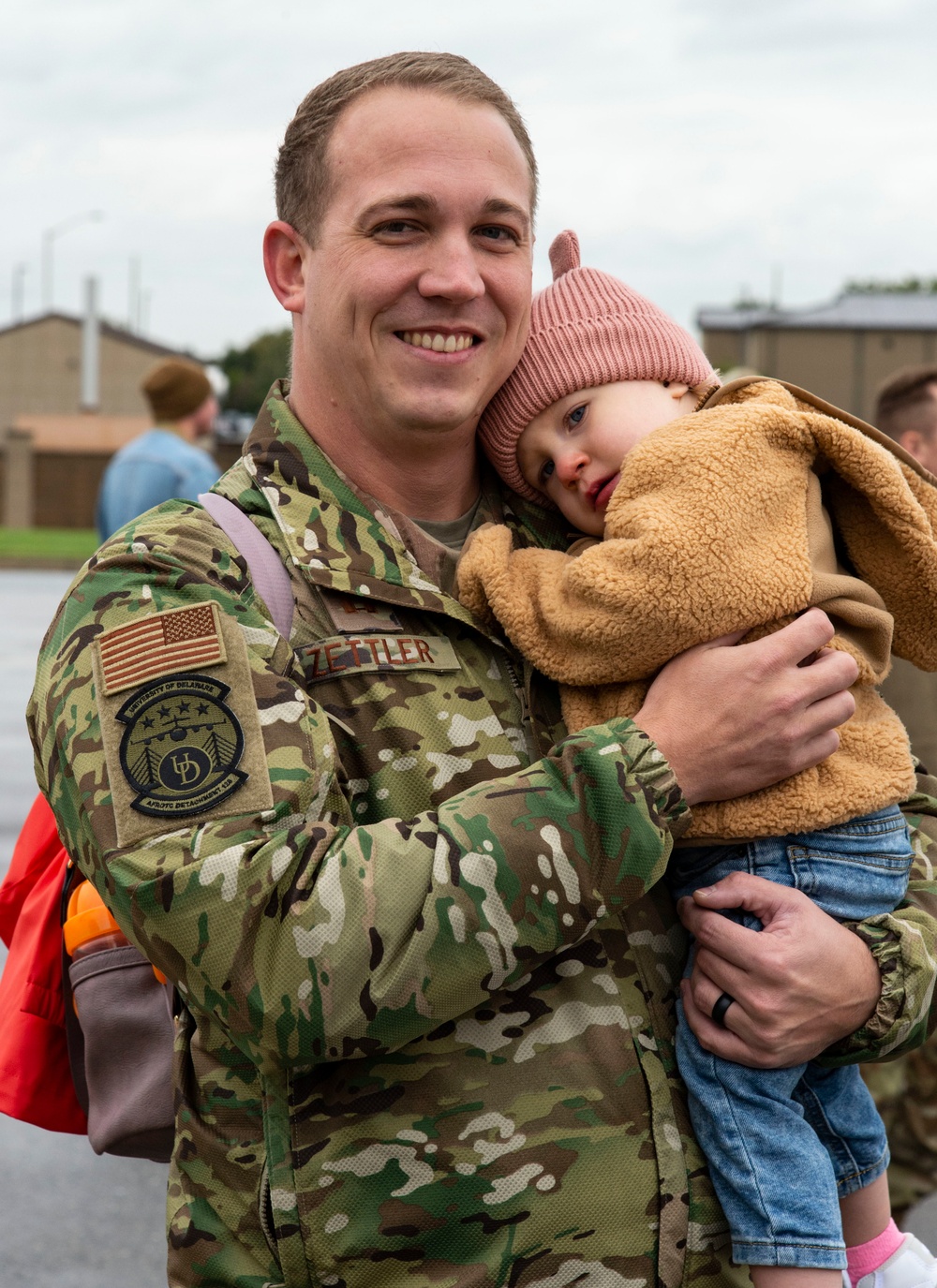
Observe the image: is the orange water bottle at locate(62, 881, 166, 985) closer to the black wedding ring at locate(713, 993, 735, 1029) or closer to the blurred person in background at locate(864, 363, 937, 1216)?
the black wedding ring at locate(713, 993, 735, 1029)

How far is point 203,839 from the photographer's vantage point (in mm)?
1739

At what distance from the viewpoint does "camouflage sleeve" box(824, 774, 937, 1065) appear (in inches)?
81.0

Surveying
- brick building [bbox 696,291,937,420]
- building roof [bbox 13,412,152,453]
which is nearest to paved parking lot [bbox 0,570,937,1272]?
building roof [bbox 13,412,152,453]

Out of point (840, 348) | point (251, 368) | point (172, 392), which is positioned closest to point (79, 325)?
point (251, 368)

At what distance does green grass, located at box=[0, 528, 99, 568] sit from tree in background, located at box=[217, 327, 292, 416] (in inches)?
1095

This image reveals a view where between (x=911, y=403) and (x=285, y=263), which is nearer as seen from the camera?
(x=285, y=263)

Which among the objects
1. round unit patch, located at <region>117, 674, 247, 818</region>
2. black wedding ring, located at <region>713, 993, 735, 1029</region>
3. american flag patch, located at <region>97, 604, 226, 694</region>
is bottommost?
black wedding ring, located at <region>713, 993, 735, 1029</region>

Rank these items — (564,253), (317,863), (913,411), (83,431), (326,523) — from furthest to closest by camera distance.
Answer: (83,431), (913,411), (564,253), (326,523), (317,863)

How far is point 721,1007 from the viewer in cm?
199

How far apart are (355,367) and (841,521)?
80 centimetres

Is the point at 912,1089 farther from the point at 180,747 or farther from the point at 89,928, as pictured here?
the point at 180,747

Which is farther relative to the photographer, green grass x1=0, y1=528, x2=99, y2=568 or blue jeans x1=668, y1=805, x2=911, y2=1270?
green grass x1=0, y1=528, x2=99, y2=568

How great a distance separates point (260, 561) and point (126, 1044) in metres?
0.79

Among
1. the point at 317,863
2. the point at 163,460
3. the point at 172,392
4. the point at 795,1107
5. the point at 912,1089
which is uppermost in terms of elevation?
the point at 317,863
